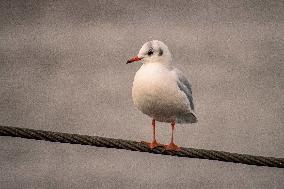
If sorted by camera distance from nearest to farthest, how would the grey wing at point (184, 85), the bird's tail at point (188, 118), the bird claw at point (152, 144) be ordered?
the bird claw at point (152, 144) → the grey wing at point (184, 85) → the bird's tail at point (188, 118)

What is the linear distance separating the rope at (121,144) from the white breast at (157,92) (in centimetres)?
66

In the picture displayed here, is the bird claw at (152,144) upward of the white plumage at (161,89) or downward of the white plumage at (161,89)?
downward

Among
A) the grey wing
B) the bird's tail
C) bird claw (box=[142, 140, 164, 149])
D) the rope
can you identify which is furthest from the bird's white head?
the rope

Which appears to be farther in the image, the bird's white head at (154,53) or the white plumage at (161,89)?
the bird's white head at (154,53)

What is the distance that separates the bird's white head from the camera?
17.2ft

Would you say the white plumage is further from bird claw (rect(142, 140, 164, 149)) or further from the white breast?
bird claw (rect(142, 140, 164, 149))

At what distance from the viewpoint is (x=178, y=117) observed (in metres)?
5.41

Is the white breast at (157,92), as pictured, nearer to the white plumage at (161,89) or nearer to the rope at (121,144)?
the white plumage at (161,89)

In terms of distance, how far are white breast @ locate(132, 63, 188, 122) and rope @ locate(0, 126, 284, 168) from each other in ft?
2.16

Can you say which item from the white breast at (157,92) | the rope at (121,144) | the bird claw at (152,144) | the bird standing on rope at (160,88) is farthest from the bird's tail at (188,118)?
the rope at (121,144)

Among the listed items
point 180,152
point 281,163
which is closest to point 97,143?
point 180,152

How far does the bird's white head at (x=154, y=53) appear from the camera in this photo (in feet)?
17.2

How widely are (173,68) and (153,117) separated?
516 mm

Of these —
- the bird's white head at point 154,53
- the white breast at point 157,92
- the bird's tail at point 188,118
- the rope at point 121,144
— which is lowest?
the rope at point 121,144
